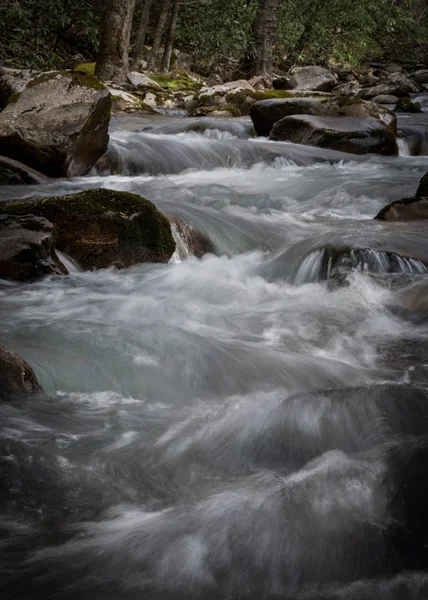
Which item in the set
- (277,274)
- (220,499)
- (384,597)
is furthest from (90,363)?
(277,274)

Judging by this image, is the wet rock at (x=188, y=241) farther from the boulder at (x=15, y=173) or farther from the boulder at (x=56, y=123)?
the boulder at (x=56, y=123)

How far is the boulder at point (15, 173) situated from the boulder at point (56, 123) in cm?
29

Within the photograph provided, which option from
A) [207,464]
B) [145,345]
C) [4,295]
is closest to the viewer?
[207,464]

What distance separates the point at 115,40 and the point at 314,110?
473 centimetres

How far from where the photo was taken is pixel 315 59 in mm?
24812

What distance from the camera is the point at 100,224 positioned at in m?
5.52

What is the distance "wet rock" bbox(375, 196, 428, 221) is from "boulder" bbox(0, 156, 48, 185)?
158 inches

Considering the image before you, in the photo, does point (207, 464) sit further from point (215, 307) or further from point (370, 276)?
point (370, 276)

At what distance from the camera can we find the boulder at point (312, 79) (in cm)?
1897

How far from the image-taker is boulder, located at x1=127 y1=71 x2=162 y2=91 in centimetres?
1555

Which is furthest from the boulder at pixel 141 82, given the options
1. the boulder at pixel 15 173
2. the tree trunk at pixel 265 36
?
the boulder at pixel 15 173

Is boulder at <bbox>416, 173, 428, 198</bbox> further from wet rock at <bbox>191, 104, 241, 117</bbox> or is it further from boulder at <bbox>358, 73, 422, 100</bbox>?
boulder at <bbox>358, 73, 422, 100</bbox>

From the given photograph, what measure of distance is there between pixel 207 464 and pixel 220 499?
0.34m

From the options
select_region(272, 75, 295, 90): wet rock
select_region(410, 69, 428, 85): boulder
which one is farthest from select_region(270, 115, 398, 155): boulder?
select_region(410, 69, 428, 85): boulder
